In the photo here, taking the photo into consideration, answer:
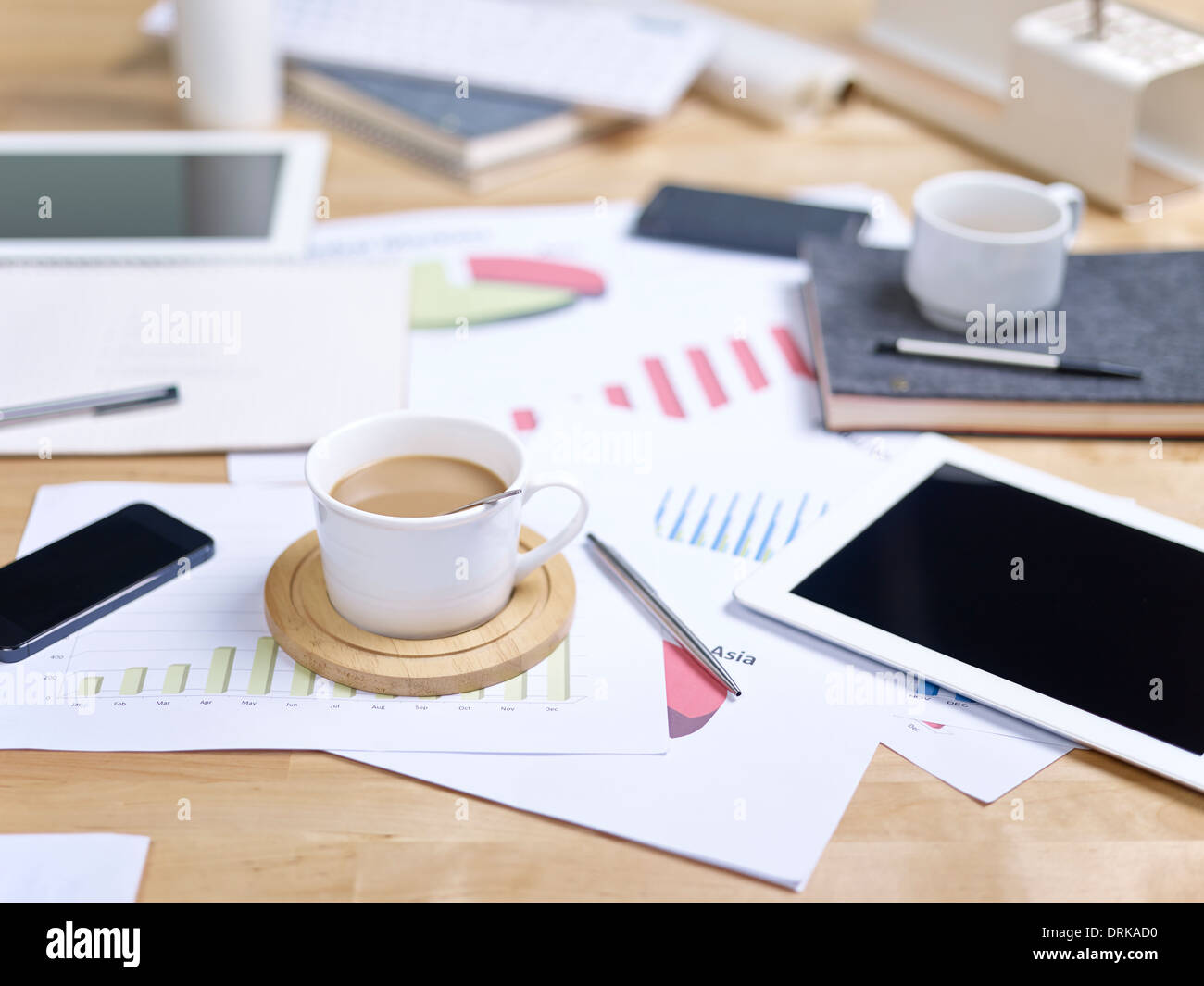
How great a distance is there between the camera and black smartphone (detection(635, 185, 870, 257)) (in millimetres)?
1065

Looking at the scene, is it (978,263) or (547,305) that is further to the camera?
(547,305)

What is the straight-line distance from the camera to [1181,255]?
99cm

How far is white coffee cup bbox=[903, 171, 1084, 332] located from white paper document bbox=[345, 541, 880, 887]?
355 mm

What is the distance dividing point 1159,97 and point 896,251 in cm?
35

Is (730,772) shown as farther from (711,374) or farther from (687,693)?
(711,374)

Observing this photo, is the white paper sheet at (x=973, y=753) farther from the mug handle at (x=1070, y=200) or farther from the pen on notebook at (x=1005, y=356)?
the mug handle at (x=1070, y=200)

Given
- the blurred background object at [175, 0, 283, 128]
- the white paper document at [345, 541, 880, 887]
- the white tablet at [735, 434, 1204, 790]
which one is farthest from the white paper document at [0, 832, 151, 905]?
the blurred background object at [175, 0, 283, 128]

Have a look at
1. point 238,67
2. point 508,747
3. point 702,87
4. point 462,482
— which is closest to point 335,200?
point 238,67

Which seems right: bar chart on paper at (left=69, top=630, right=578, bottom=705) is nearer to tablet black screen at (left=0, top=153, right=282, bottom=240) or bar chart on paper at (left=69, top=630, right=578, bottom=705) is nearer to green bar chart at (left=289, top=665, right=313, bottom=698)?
green bar chart at (left=289, top=665, right=313, bottom=698)

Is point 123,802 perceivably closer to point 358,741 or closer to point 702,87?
point 358,741
